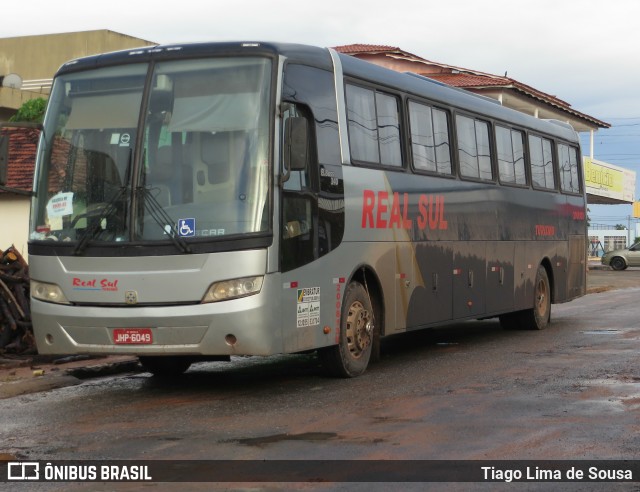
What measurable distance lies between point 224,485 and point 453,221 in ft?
28.6

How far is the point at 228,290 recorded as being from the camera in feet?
34.3

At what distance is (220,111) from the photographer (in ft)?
35.2

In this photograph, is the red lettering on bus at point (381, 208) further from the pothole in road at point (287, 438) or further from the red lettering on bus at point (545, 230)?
the red lettering on bus at point (545, 230)

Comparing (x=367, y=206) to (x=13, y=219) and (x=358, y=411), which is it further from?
(x=13, y=219)

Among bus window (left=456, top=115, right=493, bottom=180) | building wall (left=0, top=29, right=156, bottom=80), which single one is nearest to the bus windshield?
bus window (left=456, top=115, right=493, bottom=180)

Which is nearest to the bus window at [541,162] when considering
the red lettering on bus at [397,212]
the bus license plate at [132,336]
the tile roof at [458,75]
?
the red lettering on bus at [397,212]

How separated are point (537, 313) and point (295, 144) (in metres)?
9.21

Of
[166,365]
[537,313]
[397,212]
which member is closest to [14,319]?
[166,365]

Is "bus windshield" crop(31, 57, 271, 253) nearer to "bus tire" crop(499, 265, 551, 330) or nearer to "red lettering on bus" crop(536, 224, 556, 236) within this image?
"red lettering on bus" crop(536, 224, 556, 236)

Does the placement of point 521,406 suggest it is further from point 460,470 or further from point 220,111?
point 220,111

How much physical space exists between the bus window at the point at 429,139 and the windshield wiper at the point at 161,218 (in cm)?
427

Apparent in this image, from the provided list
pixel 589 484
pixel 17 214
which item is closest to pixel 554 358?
pixel 589 484

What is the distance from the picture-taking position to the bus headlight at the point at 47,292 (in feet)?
36.0

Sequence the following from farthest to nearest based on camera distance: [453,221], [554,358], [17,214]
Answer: [17,214]
[453,221]
[554,358]
